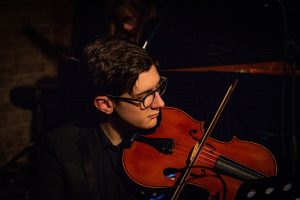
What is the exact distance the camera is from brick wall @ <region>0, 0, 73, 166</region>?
130 inches

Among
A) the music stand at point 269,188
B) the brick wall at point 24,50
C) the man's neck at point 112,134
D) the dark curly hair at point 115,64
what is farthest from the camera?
the brick wall at point 24,50

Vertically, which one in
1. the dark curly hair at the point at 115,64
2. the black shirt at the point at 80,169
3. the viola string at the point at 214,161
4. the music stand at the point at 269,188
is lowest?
the black shirt at the point at 80,169

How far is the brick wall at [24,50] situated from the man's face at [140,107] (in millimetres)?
2074

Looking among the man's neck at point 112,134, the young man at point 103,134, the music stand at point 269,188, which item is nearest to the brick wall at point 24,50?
the young man at point 103,134

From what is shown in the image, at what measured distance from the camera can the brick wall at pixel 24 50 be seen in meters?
3.31

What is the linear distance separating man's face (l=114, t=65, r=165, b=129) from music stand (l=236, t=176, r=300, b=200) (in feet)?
2.15

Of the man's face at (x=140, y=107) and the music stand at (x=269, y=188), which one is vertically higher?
the man's face at (x=140, y=107)

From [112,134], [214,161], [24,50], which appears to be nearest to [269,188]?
[214,161]

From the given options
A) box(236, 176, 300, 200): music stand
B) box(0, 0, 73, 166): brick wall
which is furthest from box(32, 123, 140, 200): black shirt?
box(0, 0, 73, 166): brick wall

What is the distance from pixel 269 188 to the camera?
1366 mm

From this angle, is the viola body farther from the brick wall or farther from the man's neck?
the brick wall

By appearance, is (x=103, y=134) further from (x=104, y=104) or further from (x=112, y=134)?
(x=104, y=104)

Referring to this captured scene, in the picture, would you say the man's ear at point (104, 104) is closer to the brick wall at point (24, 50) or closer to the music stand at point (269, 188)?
the music stand at point (269, 188)

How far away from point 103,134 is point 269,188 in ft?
3.17
